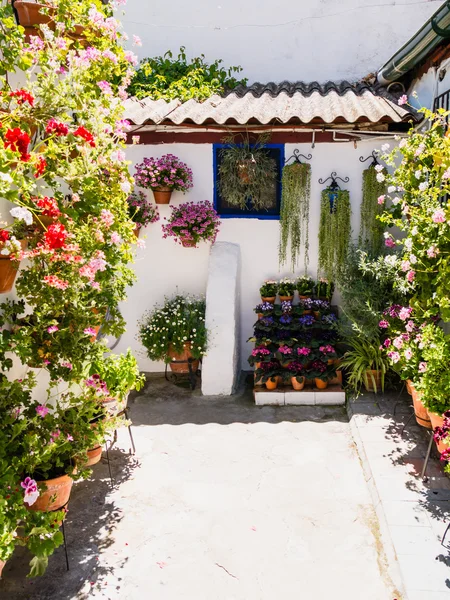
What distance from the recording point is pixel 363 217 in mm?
7391

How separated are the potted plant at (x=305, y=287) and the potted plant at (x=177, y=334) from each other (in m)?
1.32

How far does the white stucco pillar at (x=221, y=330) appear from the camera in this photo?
23.9 ft

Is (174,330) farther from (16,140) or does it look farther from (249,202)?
(16,140)

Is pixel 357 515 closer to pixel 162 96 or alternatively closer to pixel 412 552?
pixel 412 552

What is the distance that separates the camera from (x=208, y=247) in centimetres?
784

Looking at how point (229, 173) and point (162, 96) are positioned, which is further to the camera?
point (162, 96)

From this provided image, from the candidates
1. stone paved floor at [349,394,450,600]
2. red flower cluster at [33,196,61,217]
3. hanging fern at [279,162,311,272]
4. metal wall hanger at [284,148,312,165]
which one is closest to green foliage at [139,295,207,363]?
hanging fern at [279,162,311,272]

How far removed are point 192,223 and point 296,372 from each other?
7.60ft

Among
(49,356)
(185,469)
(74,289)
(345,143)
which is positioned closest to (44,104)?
(74,289)

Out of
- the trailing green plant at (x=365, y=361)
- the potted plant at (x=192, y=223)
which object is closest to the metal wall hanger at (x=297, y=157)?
the potted plant at (x=192, y=223)

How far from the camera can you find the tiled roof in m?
6.65

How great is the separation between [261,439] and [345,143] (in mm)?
3919

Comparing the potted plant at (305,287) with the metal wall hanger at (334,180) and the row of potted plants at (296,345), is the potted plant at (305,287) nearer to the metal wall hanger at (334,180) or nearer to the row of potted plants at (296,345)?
the row of potted plants at (296,345)

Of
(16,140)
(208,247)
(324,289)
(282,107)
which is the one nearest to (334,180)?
(282,107)
